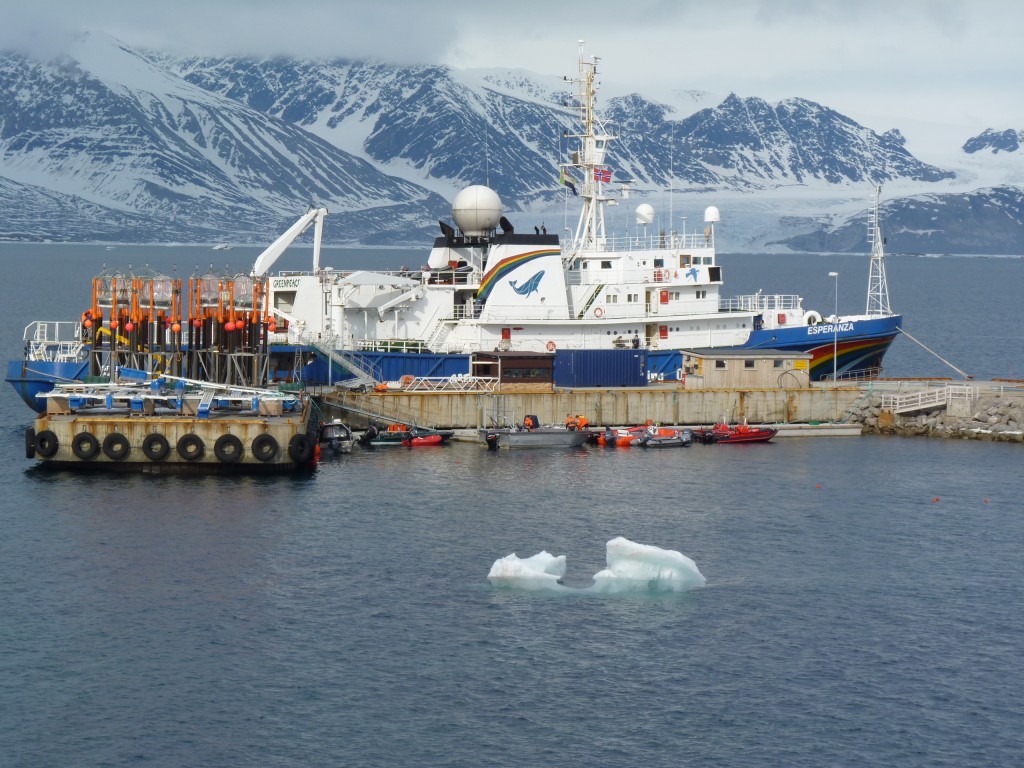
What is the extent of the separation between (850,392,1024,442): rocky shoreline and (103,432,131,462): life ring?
115 ft

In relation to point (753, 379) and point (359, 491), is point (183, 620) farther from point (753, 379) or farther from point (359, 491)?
point (753, 379)

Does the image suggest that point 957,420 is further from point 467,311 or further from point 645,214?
point 467,311

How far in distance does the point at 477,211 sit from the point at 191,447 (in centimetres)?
2429

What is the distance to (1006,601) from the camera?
4503 centimetres

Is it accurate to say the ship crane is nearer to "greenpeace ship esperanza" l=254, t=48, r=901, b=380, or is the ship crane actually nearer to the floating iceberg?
"greenpeace ship esperanza" l=254, t=48, r=901, b=380

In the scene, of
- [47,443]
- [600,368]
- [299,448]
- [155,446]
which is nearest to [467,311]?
[600,368]

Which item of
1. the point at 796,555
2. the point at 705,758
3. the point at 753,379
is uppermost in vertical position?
the point at 753,379

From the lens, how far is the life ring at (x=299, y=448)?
205ft

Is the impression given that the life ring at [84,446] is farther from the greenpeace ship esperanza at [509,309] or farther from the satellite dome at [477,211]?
the satellite dome at [477,211]

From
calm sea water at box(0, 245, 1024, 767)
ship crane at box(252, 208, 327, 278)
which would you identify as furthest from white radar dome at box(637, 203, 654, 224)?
calm sea water at box(0, 245, 1024, 767)

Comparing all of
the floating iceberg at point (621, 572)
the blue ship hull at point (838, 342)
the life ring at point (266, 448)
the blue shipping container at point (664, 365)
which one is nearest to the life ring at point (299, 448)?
the life ring at point (266, 448)

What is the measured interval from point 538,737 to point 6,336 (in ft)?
276

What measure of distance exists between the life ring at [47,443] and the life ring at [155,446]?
12.1 feet

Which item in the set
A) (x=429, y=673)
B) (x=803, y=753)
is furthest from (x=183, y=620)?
(x=803, y=753)
